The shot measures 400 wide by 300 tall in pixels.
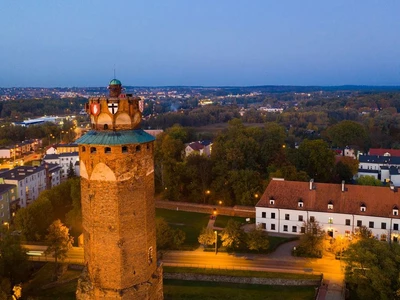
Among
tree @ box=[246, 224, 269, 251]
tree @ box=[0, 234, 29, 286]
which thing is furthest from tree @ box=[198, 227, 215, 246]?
tree @ box=[0, 234, 29, 286]

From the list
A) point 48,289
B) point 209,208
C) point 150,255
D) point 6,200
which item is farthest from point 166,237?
point 6,200

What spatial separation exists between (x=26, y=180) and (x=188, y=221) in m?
25.8

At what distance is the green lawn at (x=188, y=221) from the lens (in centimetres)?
4734

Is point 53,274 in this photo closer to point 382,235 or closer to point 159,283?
point 159,283

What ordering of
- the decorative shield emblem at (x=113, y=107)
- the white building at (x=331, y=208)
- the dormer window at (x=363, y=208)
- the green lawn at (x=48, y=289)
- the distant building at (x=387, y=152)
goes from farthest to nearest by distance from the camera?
the distant building at (x=387, y=152)
the dormer window at (x=363, y=208)
the white building at (x=331, y=208)
the green lawn at (x=48, y=289)
the decorative shield emblem at (x=113, y=107)

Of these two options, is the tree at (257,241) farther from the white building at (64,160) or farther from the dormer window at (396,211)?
the white building at (64,160)

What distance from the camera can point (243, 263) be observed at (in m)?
39.2

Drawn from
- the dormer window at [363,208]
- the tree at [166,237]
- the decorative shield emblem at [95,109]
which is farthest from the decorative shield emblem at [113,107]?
the dormer window at [363,208]

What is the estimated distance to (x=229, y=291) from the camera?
35.2 meters

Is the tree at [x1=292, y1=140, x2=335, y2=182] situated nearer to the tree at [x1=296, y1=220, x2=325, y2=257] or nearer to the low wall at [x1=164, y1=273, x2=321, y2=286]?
the tree at [x1=296, y1=220, x2=325, y2=257]

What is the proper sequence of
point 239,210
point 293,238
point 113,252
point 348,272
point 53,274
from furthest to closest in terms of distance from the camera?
point 239,210, point 293,238, point 53,274, point 348,272, point 113,252

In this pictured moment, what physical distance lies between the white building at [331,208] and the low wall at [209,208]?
6.57 m

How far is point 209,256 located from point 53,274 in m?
15.1

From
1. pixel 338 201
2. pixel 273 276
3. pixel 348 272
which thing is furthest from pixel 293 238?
pixel 348 272
